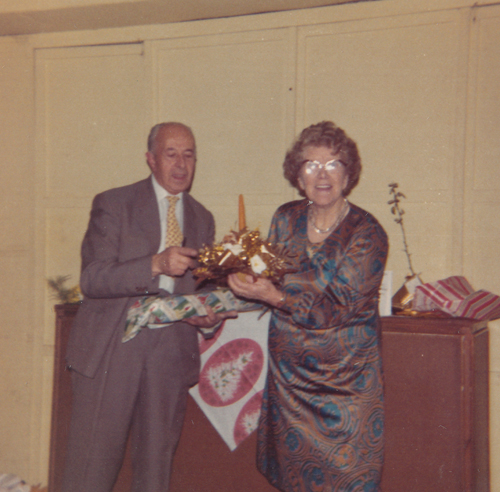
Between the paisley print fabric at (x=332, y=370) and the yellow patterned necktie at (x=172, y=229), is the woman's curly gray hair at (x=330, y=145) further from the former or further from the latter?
the yellow patterned necktie at (x=172, y=229)

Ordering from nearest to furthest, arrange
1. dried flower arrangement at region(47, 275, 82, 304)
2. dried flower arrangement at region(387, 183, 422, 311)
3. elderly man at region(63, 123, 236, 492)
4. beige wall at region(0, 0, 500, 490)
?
elderly man at region(63, 123, 236, 492) < dried flower arrangement at region(387, 183, 422, 311) < beige wall at region(0, 0, 500, 490) < dried flower arrangement at region(47, 275, 82, 304)

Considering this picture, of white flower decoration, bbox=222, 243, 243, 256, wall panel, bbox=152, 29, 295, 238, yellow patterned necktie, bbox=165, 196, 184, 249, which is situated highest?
wall panel, bbox=152, 29, 295, 238

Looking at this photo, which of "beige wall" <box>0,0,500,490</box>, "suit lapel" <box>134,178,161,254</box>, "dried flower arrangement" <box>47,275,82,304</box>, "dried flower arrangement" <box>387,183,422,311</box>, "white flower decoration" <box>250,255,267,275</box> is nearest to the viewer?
"white flower decoration" <box>250,255,267,275</box>

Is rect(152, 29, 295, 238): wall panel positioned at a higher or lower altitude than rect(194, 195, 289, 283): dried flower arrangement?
higher

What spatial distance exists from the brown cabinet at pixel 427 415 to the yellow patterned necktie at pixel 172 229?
1059mm

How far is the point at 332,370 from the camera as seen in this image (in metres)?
1.95

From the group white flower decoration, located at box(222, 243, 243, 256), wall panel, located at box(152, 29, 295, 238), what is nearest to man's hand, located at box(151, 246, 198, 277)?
white flower decoration, located at box(222, 243, 243, 256)

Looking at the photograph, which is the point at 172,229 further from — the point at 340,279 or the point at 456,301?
the point at 456,301

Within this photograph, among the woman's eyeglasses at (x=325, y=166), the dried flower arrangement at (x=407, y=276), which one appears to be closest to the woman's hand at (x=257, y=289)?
the woman's eyeglasses at (x=325, y=166)

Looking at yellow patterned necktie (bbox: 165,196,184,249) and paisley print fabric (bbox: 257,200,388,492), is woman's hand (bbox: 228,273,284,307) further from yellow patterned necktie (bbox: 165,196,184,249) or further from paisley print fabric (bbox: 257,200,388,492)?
yellow patterned necktie (bbox: 165,196,184,249)

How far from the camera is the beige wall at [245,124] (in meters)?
2.91

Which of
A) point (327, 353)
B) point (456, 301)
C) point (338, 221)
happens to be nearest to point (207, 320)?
point (327, 353)

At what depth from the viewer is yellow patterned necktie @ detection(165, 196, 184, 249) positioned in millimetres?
2396

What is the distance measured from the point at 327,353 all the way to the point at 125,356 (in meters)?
0.93
